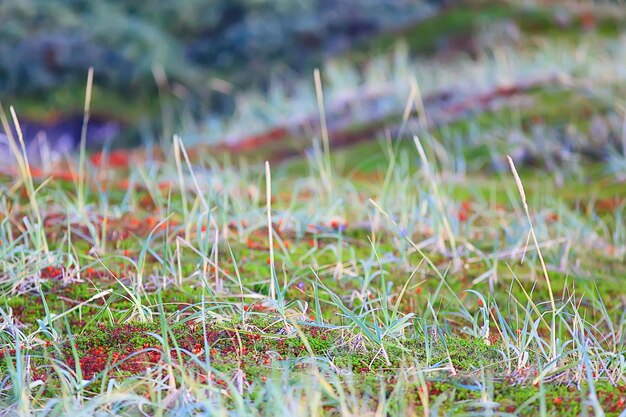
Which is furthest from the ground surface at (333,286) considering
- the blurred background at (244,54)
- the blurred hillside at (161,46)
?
the blurred hillside at (161,46)

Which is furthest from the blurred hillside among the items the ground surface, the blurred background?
the ground surface

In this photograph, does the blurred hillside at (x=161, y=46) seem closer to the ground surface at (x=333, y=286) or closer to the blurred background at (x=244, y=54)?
the blurred background at (x=244, y=54)

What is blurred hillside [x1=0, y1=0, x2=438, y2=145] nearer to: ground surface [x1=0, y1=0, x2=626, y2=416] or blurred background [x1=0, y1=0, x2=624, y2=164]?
blurred background [x1=0, y1=0, x2=624, y2=164]

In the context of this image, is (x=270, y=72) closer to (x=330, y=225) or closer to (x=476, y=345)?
(x=330, y=225)

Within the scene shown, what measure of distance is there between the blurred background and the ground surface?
2.51 meters

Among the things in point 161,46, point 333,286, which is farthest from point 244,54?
point 333,286

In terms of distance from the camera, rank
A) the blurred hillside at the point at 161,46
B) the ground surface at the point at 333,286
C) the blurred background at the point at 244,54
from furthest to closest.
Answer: the blurred hillside at the point at 161,46
the blurred background at the point at 244,54
the ground surface at the point at 333,286

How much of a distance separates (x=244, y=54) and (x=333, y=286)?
34.8 ft

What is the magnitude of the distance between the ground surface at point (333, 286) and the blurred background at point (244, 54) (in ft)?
8.24

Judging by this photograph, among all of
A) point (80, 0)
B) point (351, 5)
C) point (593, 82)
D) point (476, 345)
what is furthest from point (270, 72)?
point (476, 345)

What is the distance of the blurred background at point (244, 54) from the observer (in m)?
9.62

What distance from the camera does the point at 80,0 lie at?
467 inches

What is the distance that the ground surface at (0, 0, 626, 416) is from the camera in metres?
2.05

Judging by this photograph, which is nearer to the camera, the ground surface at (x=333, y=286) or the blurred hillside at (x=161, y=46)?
the ground surface at (x=333, y=286)
